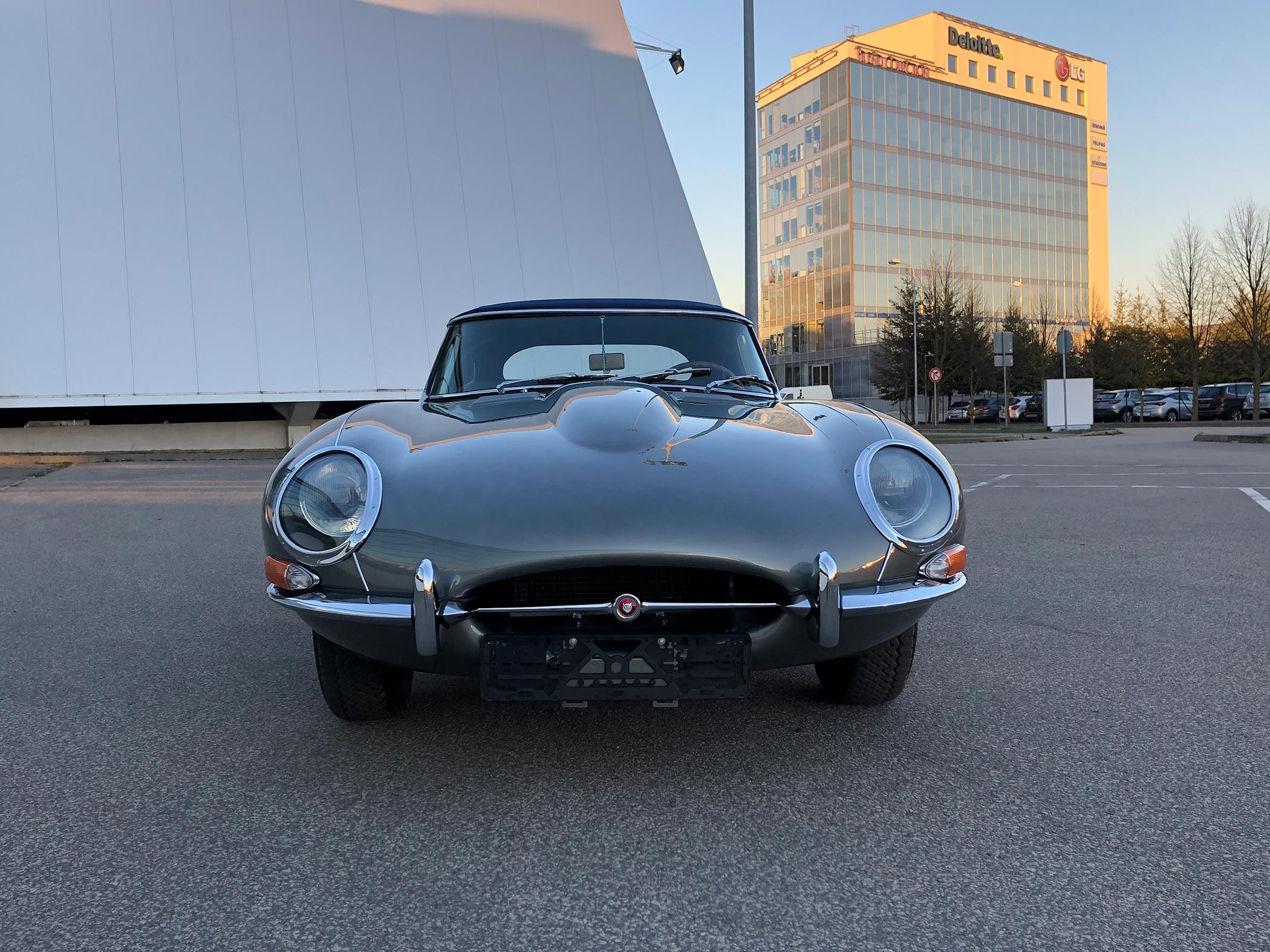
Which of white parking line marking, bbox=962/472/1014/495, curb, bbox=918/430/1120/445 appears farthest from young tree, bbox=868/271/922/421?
white parking line marking, bbox=962/472/1014/495

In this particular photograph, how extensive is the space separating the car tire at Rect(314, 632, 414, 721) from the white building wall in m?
18.0

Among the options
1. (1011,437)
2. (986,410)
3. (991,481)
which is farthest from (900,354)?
(991,481)

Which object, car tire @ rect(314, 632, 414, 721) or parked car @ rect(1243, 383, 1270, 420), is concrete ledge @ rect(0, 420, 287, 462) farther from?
parked car @ rect(1243, 383, 1270, 420)

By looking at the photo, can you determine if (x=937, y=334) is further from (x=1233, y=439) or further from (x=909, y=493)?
(x=909, y=493)

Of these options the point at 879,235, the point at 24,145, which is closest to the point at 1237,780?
the point at 24,145

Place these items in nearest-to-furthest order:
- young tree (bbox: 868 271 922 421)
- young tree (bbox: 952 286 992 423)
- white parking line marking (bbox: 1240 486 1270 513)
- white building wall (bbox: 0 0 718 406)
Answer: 1. white parking line marking (bbox: 1240 486 1270 513)
2. white building wall (bbox: 0 0 718 406)
3. young tree (bbox: 952 286 992 423)
4. young tree (bbox: 868 271 922 421)

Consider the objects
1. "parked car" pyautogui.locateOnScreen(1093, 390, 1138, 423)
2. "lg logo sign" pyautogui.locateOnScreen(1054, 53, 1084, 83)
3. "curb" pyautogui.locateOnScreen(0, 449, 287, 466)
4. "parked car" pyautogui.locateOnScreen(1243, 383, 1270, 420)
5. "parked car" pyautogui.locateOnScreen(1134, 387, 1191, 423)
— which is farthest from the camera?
"lg logo sign" pyautogui.locateOnScreen(1054, 53, 1084, 83)

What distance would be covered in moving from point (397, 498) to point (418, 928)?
40.0 inches

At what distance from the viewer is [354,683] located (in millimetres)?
2627

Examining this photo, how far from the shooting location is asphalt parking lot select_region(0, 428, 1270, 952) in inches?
67.6

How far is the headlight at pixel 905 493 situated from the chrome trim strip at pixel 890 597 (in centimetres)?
12

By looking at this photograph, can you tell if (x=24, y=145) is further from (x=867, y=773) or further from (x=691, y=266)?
(x=867, y=773)

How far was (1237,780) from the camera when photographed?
2.32 meters

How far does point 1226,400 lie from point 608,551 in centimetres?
3962
